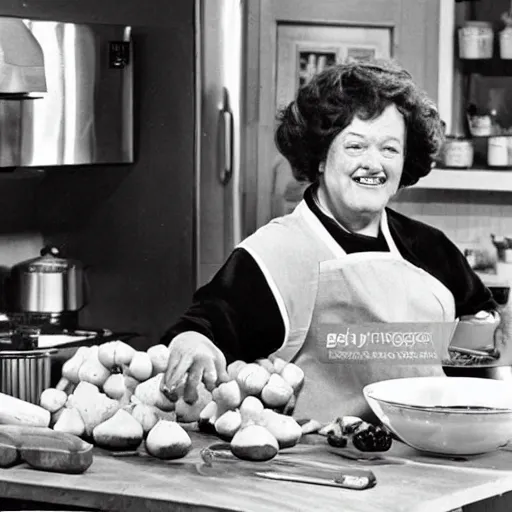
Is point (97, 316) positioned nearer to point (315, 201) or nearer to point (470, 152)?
point (315, 201)

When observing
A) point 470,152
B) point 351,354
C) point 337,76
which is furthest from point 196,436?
point 470,152

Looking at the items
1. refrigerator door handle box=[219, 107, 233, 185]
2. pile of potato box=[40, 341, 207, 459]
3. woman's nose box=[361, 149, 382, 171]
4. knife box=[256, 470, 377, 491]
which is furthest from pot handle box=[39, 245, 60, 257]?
knife box=[256, 470, 377, 491]

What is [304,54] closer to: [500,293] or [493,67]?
[493,67]

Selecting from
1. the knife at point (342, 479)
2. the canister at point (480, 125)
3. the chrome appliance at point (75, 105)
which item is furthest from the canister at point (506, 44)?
the knife at point (342, 479)

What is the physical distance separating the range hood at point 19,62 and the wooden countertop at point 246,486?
1072mm

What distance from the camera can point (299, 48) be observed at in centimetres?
288

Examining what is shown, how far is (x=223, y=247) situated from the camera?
302cm

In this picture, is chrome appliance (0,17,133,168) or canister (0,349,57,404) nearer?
canister (0,349,57,404)

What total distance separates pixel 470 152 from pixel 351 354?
630 millimetres

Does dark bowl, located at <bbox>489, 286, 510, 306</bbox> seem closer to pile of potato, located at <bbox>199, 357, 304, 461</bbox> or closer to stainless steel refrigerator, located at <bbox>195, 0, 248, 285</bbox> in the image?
stainless steel refrigerator, located at <bbox>195, 0, 248, 285</bbox>

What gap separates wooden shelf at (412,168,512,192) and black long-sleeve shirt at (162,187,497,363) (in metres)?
0.12

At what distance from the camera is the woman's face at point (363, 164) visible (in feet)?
8.85

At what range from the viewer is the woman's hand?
6.86 feet

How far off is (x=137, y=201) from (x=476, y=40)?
2.86 ft
